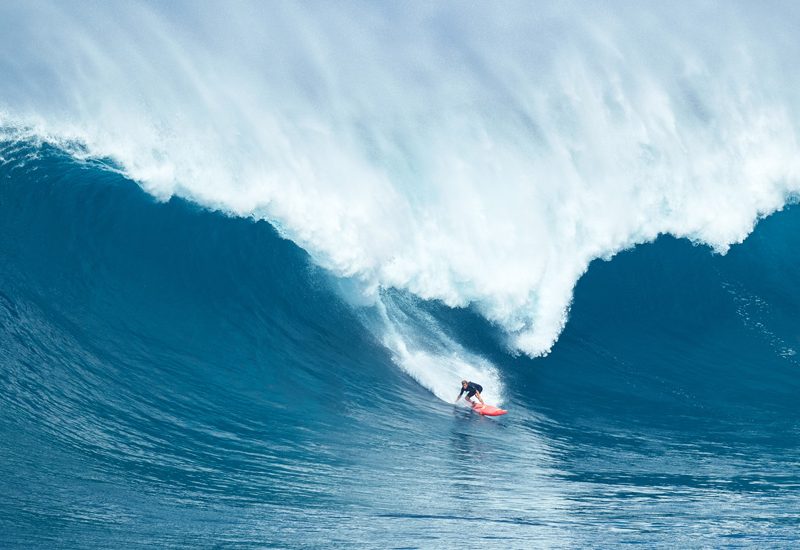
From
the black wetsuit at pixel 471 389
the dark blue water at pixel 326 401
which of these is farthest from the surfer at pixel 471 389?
the dark blue water at pixel 326 401

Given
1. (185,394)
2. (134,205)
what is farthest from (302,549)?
(134,205)

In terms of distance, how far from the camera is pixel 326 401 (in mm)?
12930

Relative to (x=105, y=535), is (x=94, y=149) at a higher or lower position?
higher

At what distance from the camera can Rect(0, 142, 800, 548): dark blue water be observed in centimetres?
942

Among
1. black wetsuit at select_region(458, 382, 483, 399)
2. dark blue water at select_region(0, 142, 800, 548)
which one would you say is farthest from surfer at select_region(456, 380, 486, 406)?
dark blue water at select_region(0, 142, 800, 548)

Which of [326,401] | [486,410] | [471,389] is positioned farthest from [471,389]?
[326,401]

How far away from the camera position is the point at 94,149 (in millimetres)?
16641

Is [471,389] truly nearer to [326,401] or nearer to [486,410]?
[486,410]

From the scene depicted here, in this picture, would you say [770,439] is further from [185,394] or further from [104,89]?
[104,89]

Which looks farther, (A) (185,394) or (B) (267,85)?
(B) (267,85)

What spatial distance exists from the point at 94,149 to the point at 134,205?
5.58ft

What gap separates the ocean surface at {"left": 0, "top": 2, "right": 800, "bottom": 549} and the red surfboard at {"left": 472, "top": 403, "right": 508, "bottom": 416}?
0.13 m

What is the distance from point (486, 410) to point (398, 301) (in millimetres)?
3062

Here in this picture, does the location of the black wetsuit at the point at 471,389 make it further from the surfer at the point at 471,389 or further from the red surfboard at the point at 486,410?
the red surfboard at the point at 486,410
